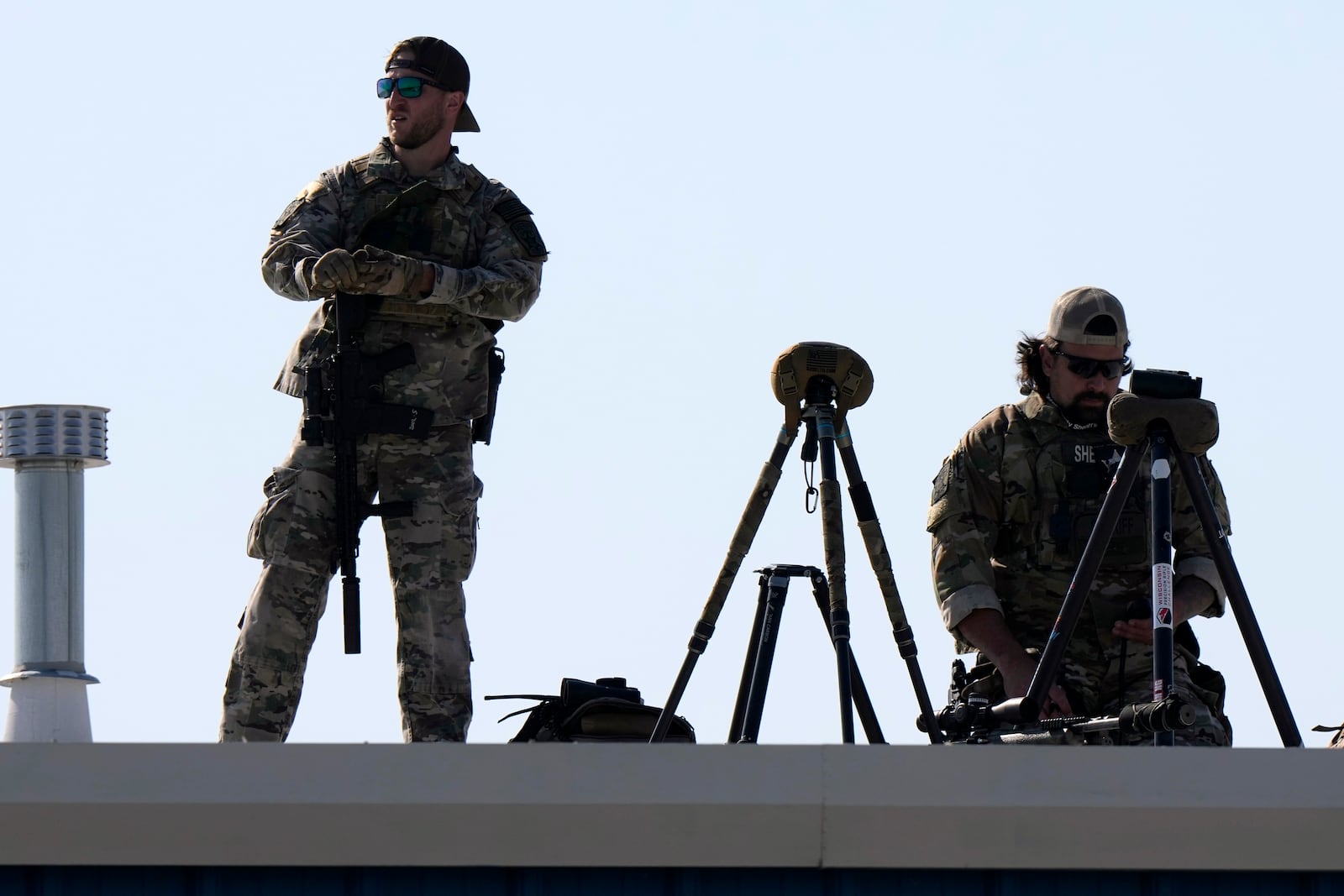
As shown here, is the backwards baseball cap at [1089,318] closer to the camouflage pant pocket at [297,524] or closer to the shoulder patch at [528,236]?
the shoulder patch at [528,236]

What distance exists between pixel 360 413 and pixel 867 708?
5.53 ft

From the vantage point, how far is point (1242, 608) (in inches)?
219

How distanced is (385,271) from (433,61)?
74 cm

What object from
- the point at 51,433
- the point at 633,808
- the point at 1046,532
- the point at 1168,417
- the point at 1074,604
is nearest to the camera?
the point at 633,808

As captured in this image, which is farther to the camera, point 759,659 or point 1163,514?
point 759,659

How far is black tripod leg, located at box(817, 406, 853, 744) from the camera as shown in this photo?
6648 millimetres

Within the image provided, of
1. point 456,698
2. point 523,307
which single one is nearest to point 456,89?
point 523,307

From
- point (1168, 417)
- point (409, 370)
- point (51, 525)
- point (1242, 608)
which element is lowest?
point (1242, 608)

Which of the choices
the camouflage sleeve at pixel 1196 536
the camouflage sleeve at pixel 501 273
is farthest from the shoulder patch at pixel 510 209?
the camouflage sleeve at pixel 1196 536

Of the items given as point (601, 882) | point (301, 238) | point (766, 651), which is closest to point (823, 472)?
point (766, 651)

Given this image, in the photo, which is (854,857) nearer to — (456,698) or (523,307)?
(456,698)

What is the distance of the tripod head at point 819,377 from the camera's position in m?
6.70

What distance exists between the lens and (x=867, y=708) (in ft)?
22.1

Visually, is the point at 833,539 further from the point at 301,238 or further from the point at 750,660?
the point at 301,238
